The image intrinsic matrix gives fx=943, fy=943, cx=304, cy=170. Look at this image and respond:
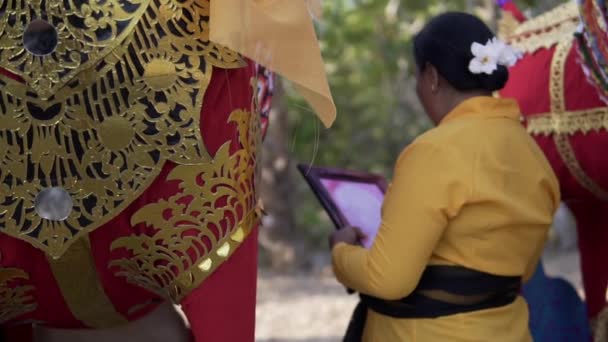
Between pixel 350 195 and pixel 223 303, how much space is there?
2.19 feet

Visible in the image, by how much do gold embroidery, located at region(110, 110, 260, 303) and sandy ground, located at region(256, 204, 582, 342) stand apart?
2778 mm

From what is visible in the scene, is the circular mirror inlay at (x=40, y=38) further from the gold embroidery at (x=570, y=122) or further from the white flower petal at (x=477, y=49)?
the gold embroidery at (x=570, y=122)

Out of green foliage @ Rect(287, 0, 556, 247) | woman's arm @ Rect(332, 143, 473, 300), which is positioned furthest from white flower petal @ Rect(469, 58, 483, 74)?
green foliage @ Rect(287, 0, 556, 247)

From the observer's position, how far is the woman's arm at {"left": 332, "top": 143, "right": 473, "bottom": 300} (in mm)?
1728

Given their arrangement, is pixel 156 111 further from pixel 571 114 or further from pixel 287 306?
pixel 287 306

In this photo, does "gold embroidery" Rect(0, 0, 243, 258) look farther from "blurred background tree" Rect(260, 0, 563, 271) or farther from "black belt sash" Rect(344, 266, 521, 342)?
"blurred background tree" Rect(260, 0, 563, 271)

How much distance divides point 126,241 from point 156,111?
0.21 meters

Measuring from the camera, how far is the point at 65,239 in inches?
54.7

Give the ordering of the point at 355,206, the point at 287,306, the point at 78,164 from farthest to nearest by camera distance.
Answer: the point at 287,306, the point at 355,206, the point at 78,164

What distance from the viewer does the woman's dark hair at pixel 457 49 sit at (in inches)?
72.2

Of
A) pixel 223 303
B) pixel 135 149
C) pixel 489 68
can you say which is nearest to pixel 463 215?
pixel 489 68

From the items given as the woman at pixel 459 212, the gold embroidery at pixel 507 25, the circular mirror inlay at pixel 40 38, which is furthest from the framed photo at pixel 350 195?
the gold embroidery at pixel 507 25

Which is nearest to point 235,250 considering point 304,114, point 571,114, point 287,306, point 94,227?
point 94,227

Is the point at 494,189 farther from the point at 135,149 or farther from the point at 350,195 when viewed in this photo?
the point at 135,149
